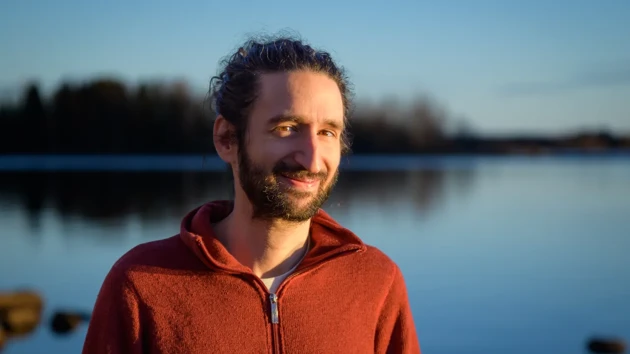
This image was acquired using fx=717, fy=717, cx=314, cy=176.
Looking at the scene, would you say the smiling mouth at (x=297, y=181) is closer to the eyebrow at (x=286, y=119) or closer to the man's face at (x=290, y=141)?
the man's face at (x=290, y=141)

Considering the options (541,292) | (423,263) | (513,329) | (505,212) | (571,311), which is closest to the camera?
(513,329)

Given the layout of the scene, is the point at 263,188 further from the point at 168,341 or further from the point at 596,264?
the point at 596,264

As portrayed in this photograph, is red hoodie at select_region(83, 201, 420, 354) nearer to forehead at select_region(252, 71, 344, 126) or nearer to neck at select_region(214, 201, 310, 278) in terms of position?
neck at select_region(214, 201, 310, 278)

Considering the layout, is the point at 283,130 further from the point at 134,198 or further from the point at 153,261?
the point at 134,198

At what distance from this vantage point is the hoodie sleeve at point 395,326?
8.25 ft

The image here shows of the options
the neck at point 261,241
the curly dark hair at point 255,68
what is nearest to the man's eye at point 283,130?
the curly dark hair at point 255,68

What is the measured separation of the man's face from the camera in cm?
223

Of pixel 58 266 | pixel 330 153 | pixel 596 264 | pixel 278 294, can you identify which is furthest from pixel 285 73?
pixel 596 264

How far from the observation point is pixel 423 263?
22250 millimetres

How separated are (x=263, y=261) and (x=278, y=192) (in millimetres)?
285

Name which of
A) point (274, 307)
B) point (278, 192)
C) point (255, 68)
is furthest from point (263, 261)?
point (255, 68)

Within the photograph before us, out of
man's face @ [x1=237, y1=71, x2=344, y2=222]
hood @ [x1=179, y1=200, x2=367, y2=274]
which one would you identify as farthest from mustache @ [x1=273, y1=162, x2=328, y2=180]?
hood @ [x1=179, y1=200, x2=367, y2=274]

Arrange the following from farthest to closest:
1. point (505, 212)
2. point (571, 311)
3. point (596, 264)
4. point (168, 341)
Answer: point (505, 212) → point (596, 264) → point (571, 311) → point (168, 341)

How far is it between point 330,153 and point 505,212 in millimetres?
36434
